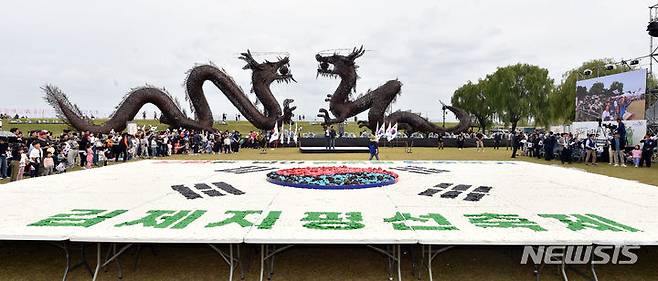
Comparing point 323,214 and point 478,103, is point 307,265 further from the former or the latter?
point 478,103

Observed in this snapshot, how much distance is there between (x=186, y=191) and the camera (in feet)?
27.5

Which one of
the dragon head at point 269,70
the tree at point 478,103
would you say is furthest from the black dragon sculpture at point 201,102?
the tree at point 478,103

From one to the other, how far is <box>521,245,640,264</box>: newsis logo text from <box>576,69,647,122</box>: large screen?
18.0 meters

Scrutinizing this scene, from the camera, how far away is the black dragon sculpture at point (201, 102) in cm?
3011

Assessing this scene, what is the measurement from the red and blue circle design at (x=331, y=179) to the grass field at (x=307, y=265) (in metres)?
3.21

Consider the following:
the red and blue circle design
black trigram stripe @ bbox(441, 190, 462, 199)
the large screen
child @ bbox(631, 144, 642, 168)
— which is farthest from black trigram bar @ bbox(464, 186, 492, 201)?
the large screen

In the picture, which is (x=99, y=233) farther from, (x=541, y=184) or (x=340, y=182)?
(x=541, y=184)

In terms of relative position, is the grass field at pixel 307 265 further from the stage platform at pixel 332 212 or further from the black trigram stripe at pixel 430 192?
the black trigram stripe at pixel 430 192

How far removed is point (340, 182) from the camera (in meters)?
9.10

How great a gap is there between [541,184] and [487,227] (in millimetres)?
5353

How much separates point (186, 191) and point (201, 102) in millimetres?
25352

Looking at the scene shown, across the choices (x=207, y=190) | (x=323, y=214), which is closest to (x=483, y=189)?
(x=323, y=214)

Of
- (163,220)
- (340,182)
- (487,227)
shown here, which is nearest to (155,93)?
(340,182)

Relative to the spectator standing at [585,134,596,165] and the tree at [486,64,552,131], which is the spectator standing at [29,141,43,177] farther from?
the tree at [486,64,552,131]
